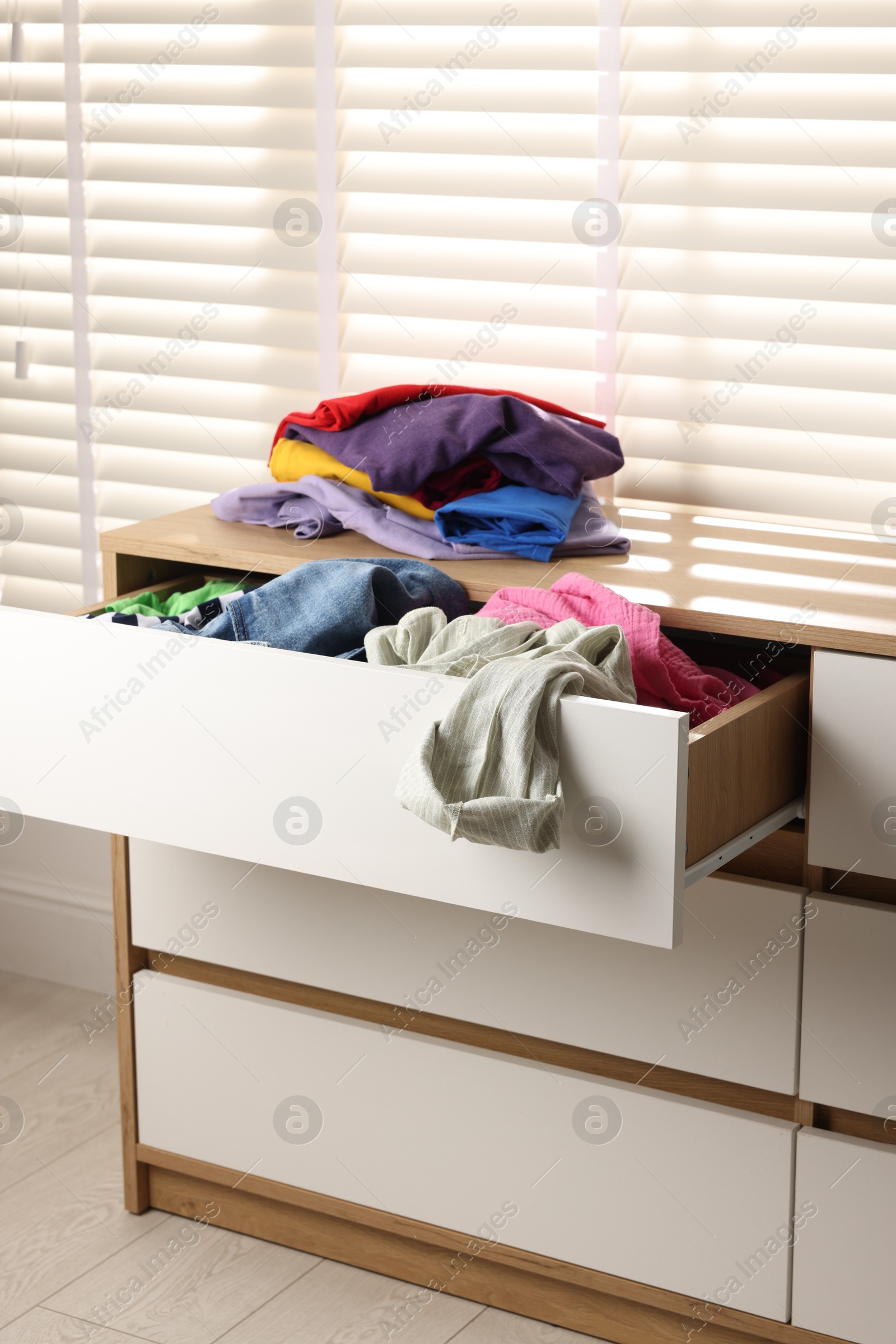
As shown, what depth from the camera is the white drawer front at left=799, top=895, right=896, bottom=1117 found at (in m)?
1.32

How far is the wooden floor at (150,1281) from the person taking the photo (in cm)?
159

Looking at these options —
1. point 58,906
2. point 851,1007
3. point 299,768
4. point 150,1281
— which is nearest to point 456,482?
point 299,768

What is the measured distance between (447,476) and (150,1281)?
103 centimetres

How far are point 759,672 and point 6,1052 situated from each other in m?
1.42

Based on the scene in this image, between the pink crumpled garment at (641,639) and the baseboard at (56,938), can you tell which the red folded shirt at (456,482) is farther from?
the baseboard at (56,938)

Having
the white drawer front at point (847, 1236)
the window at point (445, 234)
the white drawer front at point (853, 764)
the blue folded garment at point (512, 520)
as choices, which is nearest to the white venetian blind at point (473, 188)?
the window at point (445, 234)

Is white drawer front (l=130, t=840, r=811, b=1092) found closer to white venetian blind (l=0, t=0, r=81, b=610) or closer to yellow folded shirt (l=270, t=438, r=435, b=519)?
yellow folded shirt (l=270, t=438, r=435, b=519)

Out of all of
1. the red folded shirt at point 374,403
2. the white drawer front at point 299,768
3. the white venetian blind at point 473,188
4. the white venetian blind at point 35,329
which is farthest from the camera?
the white venetian blind at point 35,329

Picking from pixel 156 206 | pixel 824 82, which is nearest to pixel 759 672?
pixel 824 82

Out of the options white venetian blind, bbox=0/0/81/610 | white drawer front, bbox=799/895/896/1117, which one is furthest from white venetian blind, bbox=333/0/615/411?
white drawer front, bbox=799/895/896/1117

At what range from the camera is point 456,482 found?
1.60 metres

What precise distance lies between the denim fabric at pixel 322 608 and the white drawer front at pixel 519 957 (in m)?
0.33

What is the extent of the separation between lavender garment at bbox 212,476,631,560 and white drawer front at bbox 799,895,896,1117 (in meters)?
0.47

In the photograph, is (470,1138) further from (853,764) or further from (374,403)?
(374,403)
